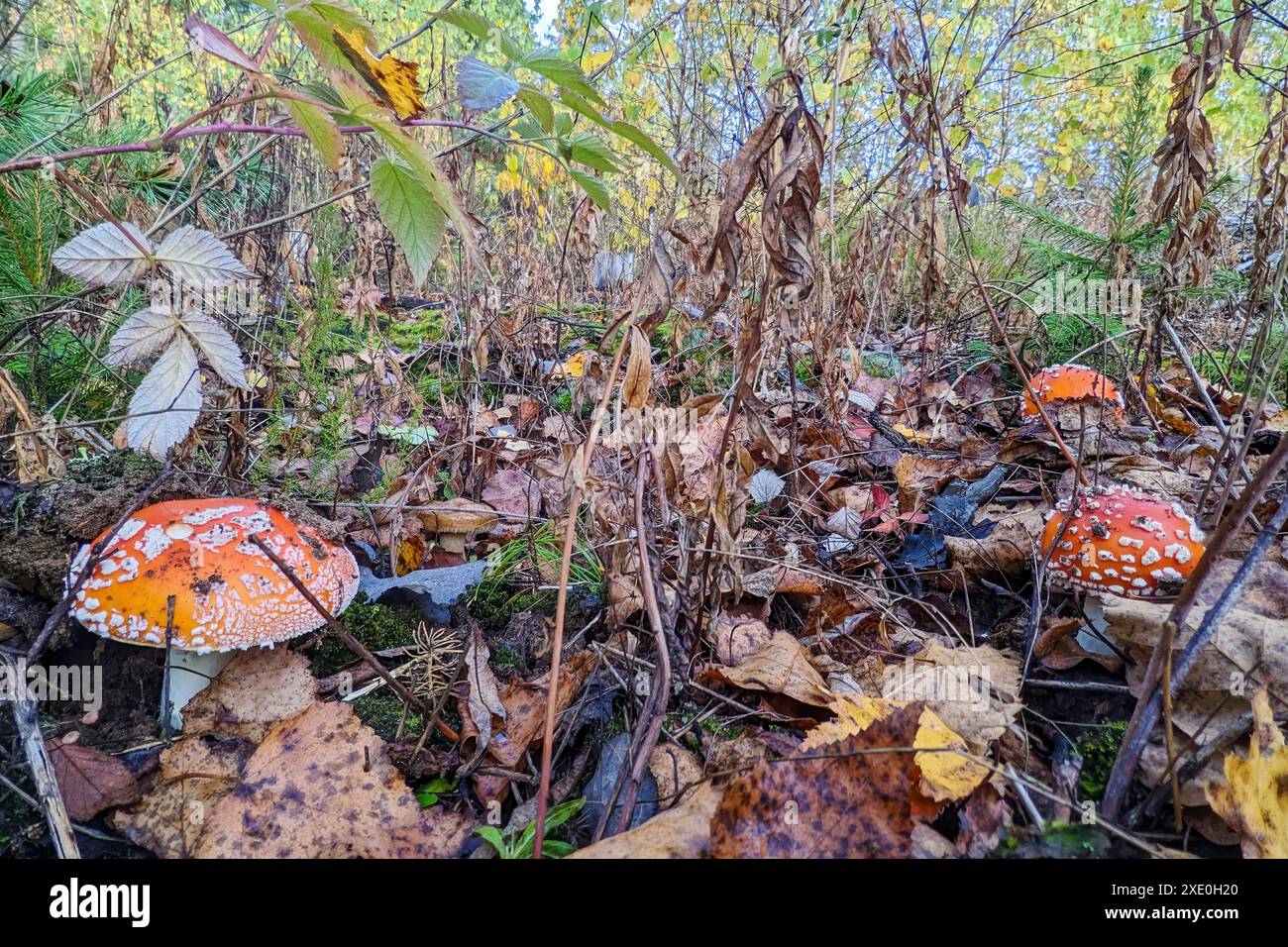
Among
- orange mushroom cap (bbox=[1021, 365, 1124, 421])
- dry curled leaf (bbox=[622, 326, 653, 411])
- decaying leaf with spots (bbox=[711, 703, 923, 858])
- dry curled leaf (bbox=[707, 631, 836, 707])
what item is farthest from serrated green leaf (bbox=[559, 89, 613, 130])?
orange mushroom cap (bbox=[1021, 365, 1124, 421])

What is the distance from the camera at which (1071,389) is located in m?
3.73

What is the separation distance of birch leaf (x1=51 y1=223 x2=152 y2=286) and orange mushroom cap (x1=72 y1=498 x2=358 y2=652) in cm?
79

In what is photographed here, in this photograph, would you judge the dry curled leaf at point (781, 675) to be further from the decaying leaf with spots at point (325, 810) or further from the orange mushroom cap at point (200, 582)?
the orange mushroom cap at point (200, 582)

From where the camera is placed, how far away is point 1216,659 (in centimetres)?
153

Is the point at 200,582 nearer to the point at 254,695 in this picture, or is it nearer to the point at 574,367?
the point at 254,695

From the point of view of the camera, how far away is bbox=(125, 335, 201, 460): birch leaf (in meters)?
1.18

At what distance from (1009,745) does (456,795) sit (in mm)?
1332

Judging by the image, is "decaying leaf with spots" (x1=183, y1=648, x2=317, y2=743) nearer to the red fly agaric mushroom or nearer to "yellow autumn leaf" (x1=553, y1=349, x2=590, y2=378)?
the red fly agaric mushroom

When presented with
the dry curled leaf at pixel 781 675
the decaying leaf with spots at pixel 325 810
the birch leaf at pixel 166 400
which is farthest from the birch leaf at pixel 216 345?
the dry curled leaf at pixel 781 675

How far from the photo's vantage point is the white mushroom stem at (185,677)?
6.41 ft

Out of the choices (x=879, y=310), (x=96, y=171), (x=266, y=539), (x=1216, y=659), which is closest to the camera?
(x=1216, y=659)

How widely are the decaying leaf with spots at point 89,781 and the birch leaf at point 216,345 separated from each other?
3.58 feet
